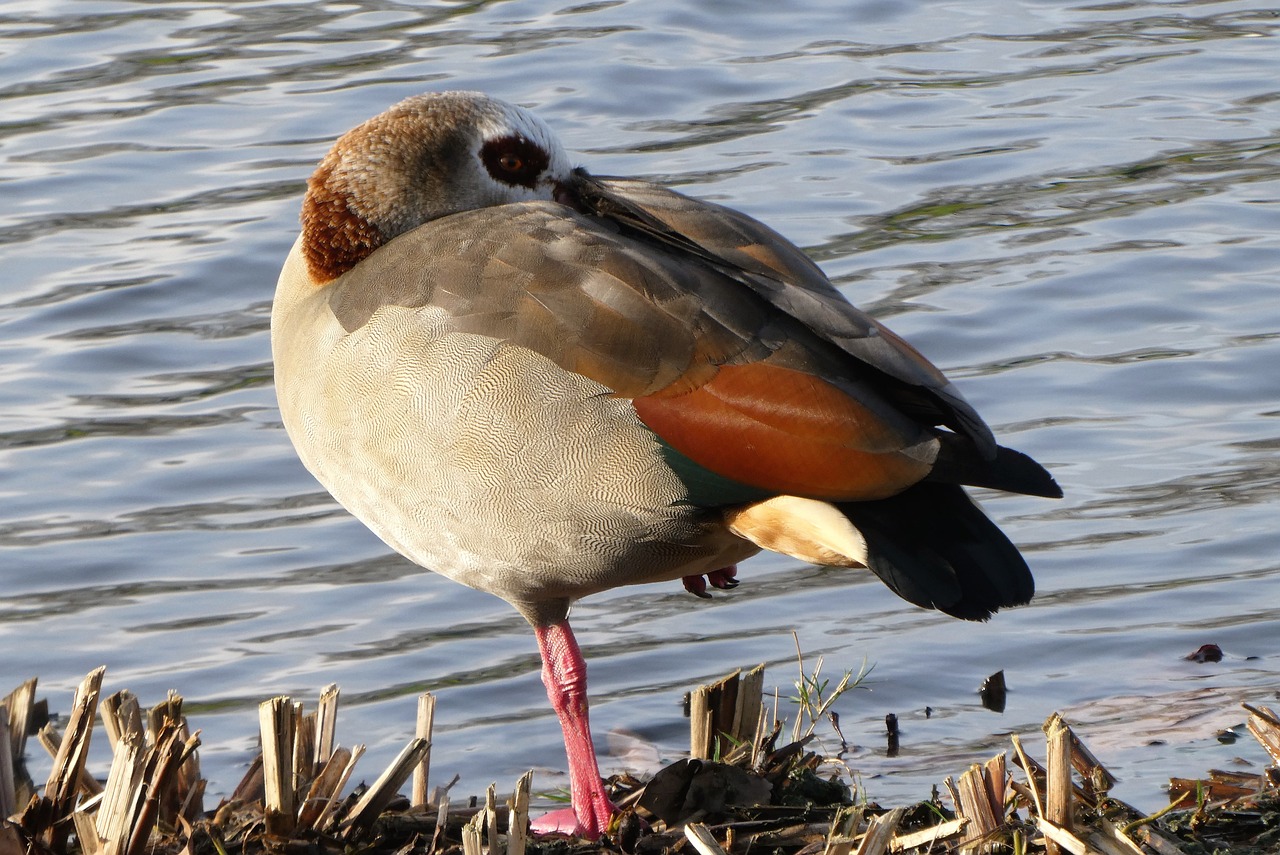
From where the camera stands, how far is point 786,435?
426cm

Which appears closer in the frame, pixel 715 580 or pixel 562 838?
pixel 562 838

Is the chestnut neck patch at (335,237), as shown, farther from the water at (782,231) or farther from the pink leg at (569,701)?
the water at (782,231)

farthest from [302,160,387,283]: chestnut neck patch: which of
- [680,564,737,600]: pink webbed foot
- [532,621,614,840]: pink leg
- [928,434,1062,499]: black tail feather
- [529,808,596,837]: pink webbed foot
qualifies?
[928,434,1062,499]: black tail feather

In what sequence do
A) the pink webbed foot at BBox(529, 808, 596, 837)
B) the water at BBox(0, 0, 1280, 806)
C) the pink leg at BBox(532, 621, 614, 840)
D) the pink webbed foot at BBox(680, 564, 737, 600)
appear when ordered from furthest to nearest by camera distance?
the water at BBox(0, 0, 1280, 806) < the pink webbed foot at BBox(680, 564, 737, 600) < the pink leg at BBox(532, 621, 614, 840) < the pink webbed foot at BBox(529, 808, 596, 837)

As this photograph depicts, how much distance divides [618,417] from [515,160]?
40.6 inches

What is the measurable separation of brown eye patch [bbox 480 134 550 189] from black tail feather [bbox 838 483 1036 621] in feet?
4.76

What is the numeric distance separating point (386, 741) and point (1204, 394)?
3.71 meters

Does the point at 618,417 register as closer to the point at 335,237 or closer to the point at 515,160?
the point at 515,160

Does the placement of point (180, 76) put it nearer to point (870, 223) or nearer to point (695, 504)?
point (870, 223)

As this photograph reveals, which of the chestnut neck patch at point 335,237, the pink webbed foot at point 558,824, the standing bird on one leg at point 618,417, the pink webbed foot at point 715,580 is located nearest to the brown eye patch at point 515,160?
the standing bird on one leg at point 618,417

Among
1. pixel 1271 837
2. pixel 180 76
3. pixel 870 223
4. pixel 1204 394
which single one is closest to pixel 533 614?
pixel 1271 837

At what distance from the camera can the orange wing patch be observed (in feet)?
13.7

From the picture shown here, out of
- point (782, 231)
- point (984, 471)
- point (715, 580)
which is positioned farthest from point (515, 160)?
point (782, 231)

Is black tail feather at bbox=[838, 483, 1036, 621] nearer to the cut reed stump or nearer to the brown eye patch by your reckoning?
the cut reed stump
